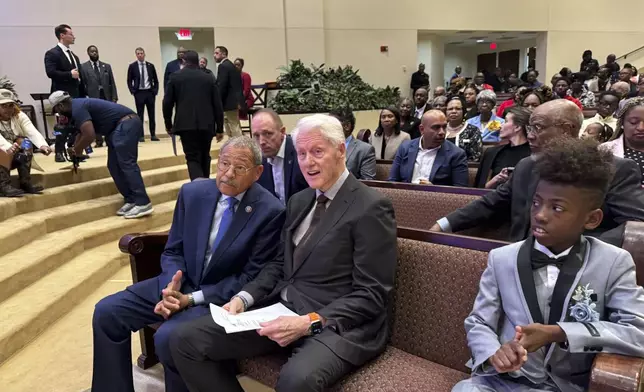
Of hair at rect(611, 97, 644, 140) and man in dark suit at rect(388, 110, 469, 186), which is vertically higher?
hair at rect(611, 97, 644, 140)

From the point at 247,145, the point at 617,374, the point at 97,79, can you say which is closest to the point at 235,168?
the point at 247,145

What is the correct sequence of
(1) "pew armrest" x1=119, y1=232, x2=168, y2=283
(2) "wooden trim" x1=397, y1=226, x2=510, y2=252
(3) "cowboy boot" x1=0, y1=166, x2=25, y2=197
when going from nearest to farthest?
(2) "wooden trim" x1=397, y1=226, x2=510, y2=252 < (1) "pew armrest" x1=119, y1=232, x2=168, y2=283 < (3) "cowboy boot" x1=0, y1=166, x2=25, y2=197

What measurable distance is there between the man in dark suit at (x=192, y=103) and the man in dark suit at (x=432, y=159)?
216cm

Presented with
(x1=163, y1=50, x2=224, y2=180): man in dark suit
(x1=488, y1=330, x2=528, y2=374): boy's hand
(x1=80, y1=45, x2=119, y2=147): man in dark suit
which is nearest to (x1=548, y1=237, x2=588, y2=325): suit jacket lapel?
(x1=488, y1=330, x2=528, y2=374): boy's hand

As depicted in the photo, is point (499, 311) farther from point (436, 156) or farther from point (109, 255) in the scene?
point (109, 255)

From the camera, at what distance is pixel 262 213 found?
7.14 feet

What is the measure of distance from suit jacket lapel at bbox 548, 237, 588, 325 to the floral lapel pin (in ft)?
0.08

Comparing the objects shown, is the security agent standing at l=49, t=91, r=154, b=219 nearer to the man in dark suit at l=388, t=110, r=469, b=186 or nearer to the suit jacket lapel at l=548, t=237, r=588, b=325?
the man in dark suit at l=388, t=110, r=469, b=186

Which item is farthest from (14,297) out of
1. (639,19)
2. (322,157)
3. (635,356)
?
(639,19)

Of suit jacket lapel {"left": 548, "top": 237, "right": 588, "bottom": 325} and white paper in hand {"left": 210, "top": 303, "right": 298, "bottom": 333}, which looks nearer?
suit jacket lapel {"left": 548, "top": 237, "right": 588, "bottom": 325}

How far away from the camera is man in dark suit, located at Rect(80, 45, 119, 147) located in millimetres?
7516

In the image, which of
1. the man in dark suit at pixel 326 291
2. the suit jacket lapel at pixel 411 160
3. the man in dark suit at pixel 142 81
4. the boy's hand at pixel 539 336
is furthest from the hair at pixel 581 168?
the man in dark suit at pixel 142 81

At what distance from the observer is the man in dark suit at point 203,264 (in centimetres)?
214

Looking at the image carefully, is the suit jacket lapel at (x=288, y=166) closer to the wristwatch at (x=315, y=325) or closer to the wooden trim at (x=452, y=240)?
the wooden trim at (x=452, y=240)
